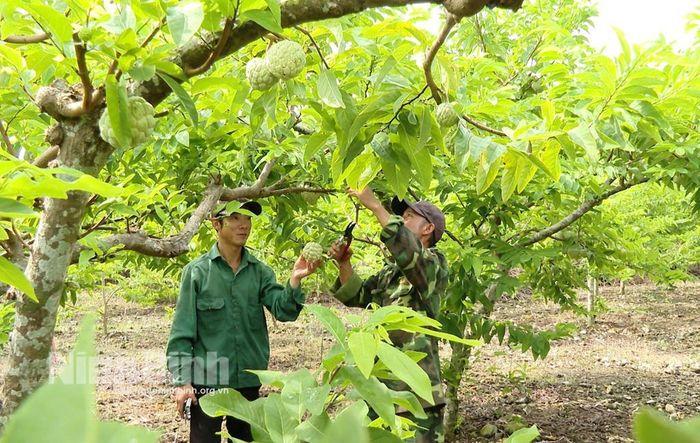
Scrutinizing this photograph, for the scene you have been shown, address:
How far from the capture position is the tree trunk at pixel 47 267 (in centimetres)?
119

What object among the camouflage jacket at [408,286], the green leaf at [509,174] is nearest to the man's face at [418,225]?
the camouflage jacket at [408,286]

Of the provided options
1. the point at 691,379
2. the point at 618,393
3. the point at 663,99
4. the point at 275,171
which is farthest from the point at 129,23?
the point at 691,379

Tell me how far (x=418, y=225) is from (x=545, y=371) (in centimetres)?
469

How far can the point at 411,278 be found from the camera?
2.73 meters

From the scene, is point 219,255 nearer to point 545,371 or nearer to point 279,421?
point 279,421

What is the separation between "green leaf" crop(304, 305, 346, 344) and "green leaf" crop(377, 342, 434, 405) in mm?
77

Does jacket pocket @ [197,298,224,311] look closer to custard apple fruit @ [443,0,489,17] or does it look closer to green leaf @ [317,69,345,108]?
green leaf @ [317,69,345,108]

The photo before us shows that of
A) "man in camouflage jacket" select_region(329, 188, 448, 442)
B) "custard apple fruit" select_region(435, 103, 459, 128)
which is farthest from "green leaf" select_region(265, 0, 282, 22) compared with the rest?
"man in camouflage jacket" select_region(329, 188, 448, 442)

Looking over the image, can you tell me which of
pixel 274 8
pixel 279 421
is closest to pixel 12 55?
pixel 274 8

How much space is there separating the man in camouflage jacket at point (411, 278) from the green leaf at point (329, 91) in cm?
133

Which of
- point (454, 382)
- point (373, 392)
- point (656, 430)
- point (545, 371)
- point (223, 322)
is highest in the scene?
point (656, 430)

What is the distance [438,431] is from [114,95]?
2.42 m

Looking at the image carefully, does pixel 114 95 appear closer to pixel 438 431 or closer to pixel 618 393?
pixel 438 431

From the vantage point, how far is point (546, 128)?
128 centimetres
